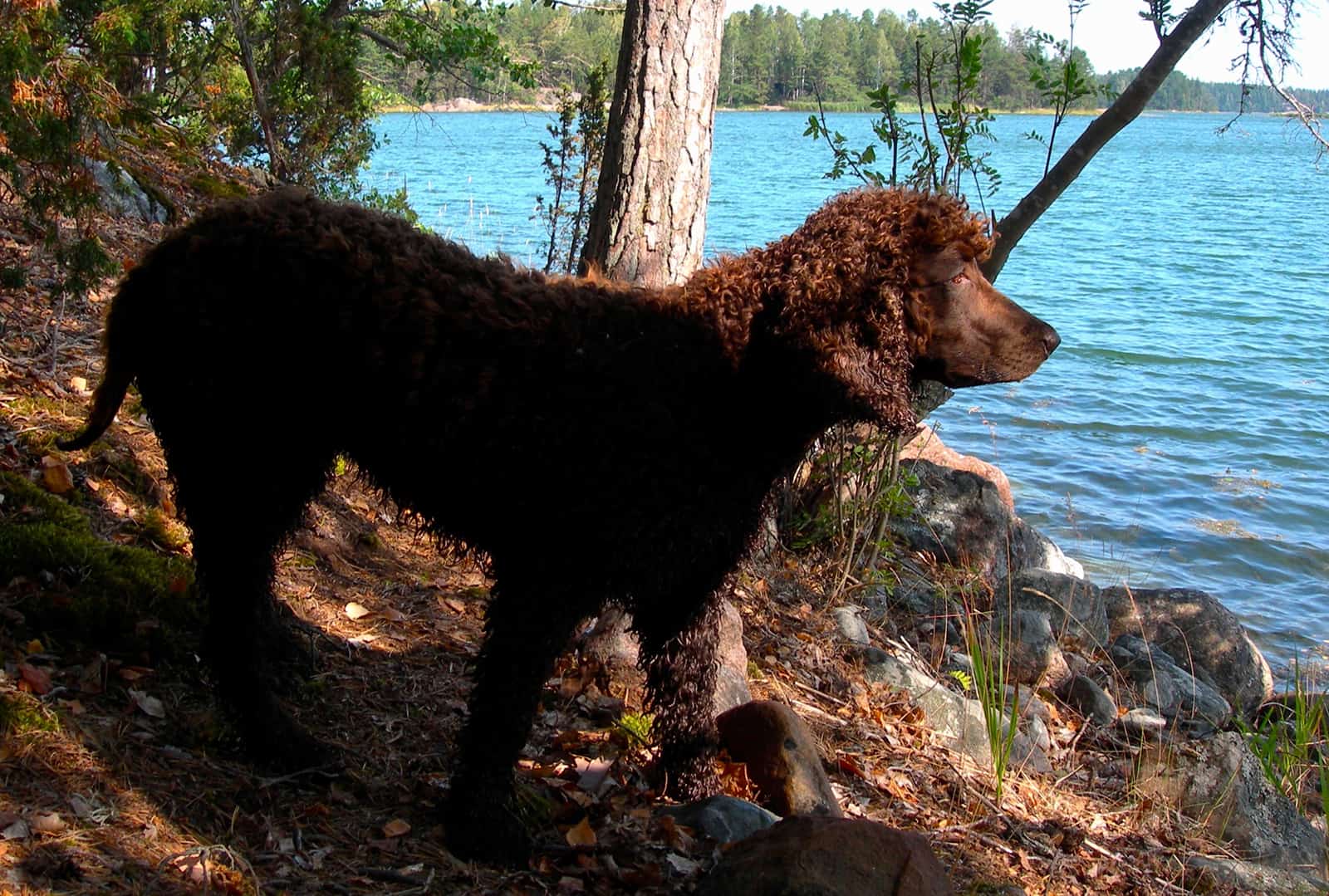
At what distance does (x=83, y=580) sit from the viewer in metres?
4.02

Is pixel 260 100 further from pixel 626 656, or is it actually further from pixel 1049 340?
pixel 1049 340

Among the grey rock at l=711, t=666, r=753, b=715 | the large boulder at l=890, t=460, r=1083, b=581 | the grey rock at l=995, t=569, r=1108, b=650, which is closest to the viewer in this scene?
the grey rock at l=711, t=666, r=753, b=715

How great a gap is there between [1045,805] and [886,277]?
262 cm

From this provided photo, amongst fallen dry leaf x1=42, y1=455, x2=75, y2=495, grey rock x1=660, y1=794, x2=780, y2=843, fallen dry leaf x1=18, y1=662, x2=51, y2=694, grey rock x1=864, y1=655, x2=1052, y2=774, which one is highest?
fallen dry leaf x1=42, y1=455, x2=75, y2=495

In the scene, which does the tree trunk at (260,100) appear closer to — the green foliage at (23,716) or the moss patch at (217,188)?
the moss patch at (217,188)

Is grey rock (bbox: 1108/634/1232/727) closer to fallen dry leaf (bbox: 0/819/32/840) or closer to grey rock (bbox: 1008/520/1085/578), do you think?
grey rock (bbox: 1008/520/1085/578)

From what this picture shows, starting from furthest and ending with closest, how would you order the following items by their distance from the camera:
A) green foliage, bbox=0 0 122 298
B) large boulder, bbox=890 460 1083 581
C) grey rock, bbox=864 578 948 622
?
large boulder, bbox=890 460 1083 581
grey rock, bbox=864 578 948 622
green foliage, bbox=0 0 122 298

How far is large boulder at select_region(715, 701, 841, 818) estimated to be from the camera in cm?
403

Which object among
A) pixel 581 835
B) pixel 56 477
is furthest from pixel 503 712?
pixel 56 477

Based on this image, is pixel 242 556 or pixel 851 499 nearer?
pixel 242 556

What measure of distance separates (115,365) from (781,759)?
2.72 m

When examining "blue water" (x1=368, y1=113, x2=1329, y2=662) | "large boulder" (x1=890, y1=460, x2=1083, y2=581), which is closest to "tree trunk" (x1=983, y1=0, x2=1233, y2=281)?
"blue water" (x1=368, y1=113, x2=1329, y2=662)

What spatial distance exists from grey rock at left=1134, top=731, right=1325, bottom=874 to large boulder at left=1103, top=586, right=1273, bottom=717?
217cm

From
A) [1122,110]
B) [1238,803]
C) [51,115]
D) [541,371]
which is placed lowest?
[1238,803]
